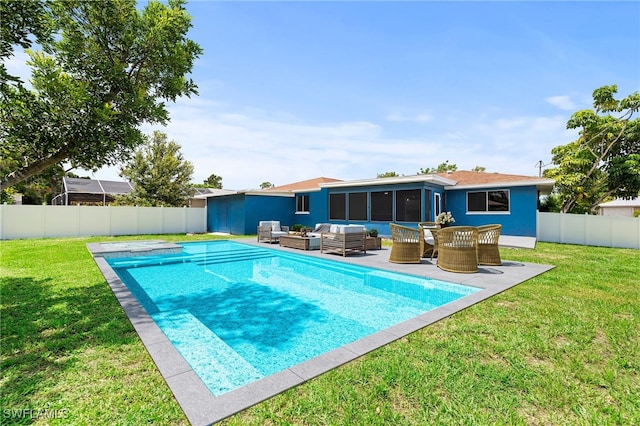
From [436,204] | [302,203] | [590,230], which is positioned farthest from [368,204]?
[590,230]

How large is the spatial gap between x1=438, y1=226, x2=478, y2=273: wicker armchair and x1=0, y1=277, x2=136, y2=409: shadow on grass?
6848 millimetres

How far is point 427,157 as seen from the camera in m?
26.1

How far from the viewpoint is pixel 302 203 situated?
20.6m

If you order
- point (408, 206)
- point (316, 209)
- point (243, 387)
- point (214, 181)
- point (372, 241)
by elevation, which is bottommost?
point (243, 387)

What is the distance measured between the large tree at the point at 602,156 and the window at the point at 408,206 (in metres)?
9.49

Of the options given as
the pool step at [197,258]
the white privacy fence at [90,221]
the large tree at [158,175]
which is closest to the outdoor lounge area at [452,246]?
the pool step at [197,258]

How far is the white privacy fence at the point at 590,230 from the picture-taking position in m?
12.7

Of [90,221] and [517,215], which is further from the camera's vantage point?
[90,221]

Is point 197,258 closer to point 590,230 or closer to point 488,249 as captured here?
point 488,249

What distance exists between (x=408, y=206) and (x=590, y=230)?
319 inches

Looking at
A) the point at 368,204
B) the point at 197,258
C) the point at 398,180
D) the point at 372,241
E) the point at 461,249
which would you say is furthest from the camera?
the point at 368,204

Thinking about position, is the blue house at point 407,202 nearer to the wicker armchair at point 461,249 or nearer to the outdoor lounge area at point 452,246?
the outdoor lounge area at point 452,246

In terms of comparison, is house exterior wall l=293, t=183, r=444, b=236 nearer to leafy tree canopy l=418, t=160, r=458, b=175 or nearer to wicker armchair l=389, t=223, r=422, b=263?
wicker armchair l=389, t=223, r=422, b=263

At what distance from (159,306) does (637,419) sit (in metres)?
6.17
